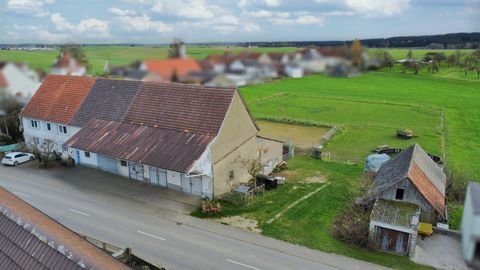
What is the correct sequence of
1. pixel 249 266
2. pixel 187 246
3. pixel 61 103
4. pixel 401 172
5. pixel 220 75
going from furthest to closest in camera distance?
1. pixel 61 103
2. pixel 401 172
3. pixel 187 246
4. pixel 249 266
5. pixel 220 75

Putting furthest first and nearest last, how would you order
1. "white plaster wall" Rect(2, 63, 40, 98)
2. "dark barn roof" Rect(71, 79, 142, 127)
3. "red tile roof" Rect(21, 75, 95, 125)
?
"red tile roof" Rect(21, 75, 95, 125) → "dark barn roof" Rect(71, 79, 142, 127) → "white plaster wall" Rect(2, 63, 40, 98)

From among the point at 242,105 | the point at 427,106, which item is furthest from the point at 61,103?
the point at 427,106

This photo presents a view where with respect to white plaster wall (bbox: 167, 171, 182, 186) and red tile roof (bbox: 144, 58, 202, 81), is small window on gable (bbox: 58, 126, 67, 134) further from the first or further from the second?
red tile roof (bbox: 144, 58, 202, 81)

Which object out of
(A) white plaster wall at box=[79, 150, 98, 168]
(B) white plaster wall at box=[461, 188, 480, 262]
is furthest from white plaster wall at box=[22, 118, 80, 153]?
(B) white plaster wall at box=[461, 188, 480, 262]

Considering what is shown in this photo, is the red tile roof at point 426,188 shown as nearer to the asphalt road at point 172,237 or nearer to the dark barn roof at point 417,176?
the dark barn roof at point 417,176

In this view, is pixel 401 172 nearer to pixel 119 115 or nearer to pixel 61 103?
pixel 119 115

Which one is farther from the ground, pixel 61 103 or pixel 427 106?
pixel 61 103
